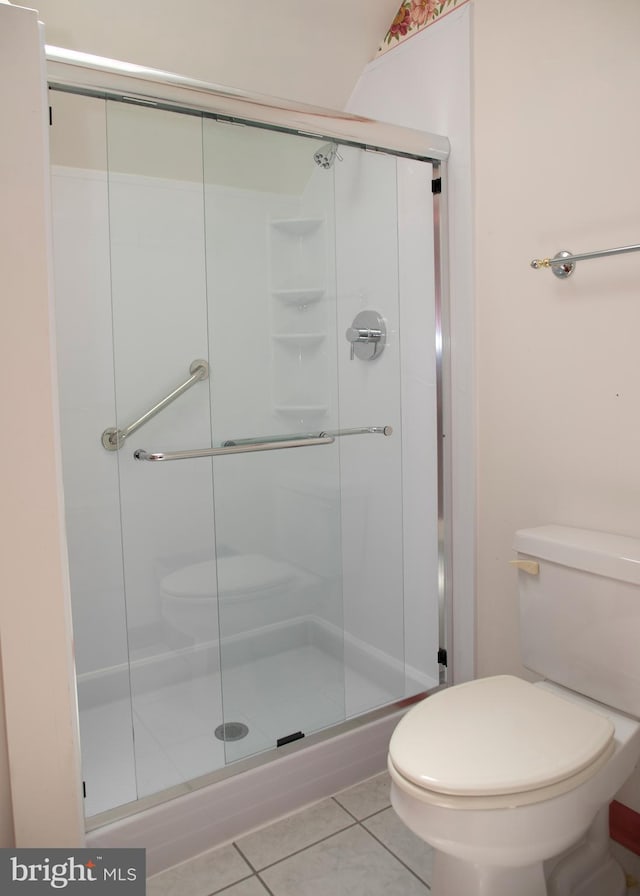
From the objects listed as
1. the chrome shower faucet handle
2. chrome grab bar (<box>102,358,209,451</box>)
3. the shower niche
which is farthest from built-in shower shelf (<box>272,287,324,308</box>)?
chrome grab bar (<box>102,358,209,451</box>)

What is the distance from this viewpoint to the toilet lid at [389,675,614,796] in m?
1.15

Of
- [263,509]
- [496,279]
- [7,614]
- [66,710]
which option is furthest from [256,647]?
[496,279]

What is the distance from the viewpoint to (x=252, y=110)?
1.67m

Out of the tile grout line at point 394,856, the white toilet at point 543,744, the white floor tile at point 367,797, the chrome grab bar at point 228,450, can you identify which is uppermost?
the chrome grab bar at point 228,450

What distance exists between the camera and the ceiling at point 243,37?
184 centimetres

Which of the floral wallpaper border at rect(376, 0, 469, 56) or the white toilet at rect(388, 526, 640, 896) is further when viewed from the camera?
the floral wallpaper border at rect(376, 0, 469, 56)

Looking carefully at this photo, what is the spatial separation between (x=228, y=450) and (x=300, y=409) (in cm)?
25

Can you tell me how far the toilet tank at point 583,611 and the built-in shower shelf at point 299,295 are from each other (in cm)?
88

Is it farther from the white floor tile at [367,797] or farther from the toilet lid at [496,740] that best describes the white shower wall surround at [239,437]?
the toilet lid at [496,740]

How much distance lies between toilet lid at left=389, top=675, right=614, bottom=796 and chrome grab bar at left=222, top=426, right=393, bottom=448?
2.70 ft

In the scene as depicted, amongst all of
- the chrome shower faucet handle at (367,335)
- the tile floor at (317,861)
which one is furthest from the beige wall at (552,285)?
the tile floor at (317,861)

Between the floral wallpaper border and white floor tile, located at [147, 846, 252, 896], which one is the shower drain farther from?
the floral wallpaper border

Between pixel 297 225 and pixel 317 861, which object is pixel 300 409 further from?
pixel 317 861

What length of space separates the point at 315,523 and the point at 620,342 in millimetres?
971
